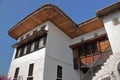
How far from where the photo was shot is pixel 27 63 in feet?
39.8

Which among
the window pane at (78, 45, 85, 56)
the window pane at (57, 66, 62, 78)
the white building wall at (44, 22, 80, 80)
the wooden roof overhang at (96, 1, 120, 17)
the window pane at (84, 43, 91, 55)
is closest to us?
the wooden roof overhang at (96, 1, 120, 17)

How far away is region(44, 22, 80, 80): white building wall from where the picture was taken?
10.9 metres

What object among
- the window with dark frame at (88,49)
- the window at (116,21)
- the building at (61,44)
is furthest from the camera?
the window with dark frame at (88,49)

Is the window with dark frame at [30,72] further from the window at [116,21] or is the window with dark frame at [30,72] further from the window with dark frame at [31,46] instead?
the window at [116,21]

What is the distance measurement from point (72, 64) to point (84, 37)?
11.3 ft

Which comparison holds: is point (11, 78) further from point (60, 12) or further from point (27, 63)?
point (60, 12)

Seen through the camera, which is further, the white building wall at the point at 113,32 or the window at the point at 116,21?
the window at the point at 116,21

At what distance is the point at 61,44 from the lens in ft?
45.0

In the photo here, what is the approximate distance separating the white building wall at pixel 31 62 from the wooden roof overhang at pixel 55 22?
12.2ft

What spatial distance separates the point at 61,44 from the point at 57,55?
5.68 ft

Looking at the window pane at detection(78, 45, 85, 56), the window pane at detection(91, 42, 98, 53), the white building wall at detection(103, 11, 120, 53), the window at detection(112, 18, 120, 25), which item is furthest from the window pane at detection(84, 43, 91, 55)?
the window at detection(112, 18, 120, 25)

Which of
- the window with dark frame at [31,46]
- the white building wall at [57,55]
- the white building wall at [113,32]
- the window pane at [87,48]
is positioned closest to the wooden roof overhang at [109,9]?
the white building wall at [113,32]

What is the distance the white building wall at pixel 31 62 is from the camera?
414 inches

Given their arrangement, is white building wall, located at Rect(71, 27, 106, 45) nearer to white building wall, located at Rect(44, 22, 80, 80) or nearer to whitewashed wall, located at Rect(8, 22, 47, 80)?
white building wall, located at Rect(44, 22, 80, 80)
